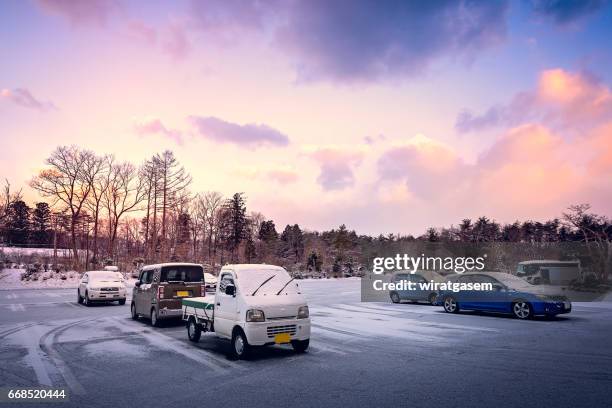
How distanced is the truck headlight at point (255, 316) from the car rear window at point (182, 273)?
251 inches

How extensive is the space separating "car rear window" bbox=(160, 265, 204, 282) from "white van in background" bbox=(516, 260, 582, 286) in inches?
857

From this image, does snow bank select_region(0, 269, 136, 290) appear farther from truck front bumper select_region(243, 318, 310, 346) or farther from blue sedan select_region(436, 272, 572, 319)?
truck front bumper select_region(243, 318, 310, 346)

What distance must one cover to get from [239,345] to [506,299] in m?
11.6

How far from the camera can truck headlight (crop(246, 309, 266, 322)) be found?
31.1 ft

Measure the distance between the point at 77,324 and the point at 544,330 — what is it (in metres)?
15.1

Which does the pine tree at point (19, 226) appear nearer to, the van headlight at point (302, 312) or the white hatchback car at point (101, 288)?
the white hatchback car at point (101, 288)

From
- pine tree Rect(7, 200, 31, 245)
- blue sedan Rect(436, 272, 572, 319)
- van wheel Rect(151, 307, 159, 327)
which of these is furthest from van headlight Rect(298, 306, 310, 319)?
pine tree Rect(7, 200, 31, 245)

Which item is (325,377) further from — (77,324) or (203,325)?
(77,324)

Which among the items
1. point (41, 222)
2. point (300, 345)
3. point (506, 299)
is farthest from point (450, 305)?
point (41, 222)

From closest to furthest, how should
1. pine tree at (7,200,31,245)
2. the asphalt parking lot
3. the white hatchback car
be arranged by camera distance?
1. the asphalt parking lot
2. the white hatchback car
3. pine tree at (7,200,31,245)

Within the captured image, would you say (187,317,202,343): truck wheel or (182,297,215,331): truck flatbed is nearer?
(182,297,215,331): truck flatbed

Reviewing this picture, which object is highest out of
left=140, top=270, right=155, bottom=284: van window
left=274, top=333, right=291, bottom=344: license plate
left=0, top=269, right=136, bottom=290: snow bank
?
left=140, top=270, right=155, bottom=284: van window

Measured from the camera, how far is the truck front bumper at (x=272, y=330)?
30.9 feet

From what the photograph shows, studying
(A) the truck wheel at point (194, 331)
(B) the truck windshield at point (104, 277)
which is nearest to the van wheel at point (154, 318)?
(A) the truck wheel at point (194, 331)
